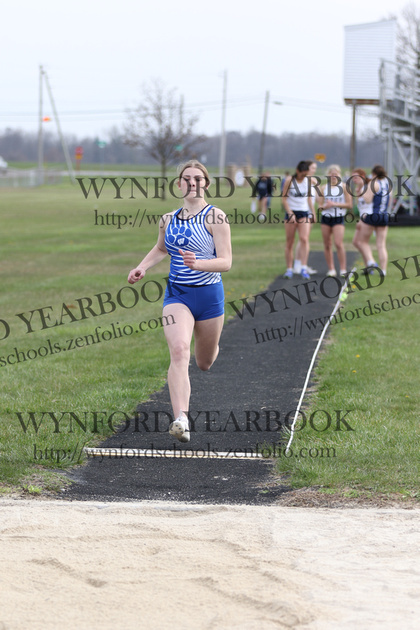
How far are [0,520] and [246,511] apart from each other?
1487 mm

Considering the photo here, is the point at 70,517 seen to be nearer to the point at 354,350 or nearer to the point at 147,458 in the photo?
the point at 147,458

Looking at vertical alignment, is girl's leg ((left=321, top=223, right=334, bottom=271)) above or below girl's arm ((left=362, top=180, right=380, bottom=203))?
below

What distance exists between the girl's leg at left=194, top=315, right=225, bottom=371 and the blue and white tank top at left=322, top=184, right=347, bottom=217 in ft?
27.1

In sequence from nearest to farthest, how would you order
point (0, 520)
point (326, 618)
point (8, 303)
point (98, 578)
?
point (326, 618) → point (98, 578) → point (0, 520) → point (8, 303)

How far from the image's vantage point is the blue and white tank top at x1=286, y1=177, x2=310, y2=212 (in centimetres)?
1452

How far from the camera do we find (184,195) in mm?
5934

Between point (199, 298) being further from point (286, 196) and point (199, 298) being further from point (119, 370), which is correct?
point (286, 196)

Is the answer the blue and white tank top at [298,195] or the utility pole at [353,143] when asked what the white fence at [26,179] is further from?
the blue and white tank top at [298,195]

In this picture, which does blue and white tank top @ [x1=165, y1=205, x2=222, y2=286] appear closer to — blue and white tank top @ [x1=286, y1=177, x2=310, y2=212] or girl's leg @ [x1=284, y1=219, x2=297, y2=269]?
blue and white tank top @ [x1=286, y1=177, x2=310, y2=212]

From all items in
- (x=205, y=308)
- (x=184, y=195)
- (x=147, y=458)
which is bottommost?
(x=147, y=458)

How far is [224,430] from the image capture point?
680cm

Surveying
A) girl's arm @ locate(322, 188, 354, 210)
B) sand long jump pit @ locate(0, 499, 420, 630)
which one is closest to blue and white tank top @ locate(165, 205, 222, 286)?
sand long jump pit @ locate(0, 499, 420, 630)

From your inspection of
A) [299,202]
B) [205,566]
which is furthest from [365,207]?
[205,566]

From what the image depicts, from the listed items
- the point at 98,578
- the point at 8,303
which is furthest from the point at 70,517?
the point at 8,303
